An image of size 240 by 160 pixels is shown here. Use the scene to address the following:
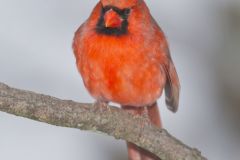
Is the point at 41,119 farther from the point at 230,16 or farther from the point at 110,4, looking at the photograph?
the point at 230,16

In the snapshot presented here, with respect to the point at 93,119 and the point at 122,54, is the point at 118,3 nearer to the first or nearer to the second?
the point at 122,54

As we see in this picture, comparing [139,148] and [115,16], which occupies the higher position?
[115,16]

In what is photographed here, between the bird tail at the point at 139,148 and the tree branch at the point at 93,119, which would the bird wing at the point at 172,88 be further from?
the tree branch at the point at 93,119

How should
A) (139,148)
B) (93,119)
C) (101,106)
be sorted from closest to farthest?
(93,119) → (101,106) → (139,148)

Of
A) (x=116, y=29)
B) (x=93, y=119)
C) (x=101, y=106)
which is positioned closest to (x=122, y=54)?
(x=116, y=29)

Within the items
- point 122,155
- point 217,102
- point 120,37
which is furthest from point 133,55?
point 217,102

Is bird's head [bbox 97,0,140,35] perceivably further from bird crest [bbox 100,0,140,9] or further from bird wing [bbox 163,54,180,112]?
bird wing [bbox 163,54,180,112]

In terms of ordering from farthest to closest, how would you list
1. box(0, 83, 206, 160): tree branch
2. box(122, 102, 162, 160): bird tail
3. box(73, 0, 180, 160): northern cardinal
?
box(122, 102, 162, 160): bird tail < box(73, 0, 180, 160): northern cardinal < box(0, 83, 206, 160): tree branch

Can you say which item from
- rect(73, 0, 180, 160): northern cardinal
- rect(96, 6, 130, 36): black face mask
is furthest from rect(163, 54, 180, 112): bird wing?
rect(96, 6, 130, 36): black face mask
